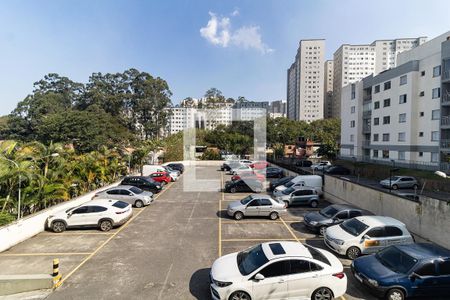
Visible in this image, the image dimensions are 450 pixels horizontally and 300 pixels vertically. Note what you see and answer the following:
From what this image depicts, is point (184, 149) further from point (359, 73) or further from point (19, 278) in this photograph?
point (359, 73)

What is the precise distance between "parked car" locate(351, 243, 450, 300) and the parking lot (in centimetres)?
66

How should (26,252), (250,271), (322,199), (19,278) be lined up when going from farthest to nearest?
(322,199)
(26,252)
(19,278)
(250,271)

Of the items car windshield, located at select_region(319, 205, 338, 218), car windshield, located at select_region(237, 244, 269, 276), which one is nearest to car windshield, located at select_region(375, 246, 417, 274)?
car windshield, located at select_region(237, 244, 269, 276)

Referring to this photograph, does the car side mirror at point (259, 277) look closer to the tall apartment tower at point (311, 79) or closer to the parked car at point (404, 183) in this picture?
the parked car at point (404, 183)

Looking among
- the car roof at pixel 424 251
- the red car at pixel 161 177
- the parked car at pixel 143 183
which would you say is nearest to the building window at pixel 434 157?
the car roof at pixel 424 251

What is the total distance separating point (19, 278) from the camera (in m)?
8.05

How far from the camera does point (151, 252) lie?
36.1 ft

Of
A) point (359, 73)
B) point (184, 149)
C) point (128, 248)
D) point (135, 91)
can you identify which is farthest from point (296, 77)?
point (128, 248)

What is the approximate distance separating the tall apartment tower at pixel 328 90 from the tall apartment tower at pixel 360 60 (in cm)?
232

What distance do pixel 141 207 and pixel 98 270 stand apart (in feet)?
30.3

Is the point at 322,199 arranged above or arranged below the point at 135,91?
below

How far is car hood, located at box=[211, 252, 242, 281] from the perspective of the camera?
7277 mm

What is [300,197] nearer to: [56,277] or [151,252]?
[151,252]

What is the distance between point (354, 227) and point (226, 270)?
6.23 meters
